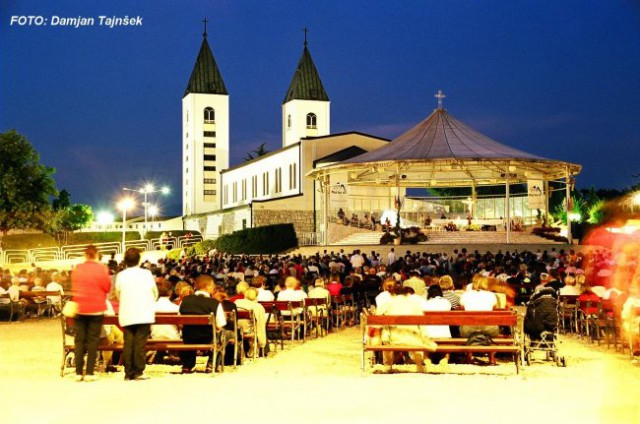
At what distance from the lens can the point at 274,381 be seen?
1034 centimetres

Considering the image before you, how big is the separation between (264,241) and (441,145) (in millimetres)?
10323

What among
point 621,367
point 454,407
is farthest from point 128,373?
point 621,367

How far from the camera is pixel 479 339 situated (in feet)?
37.4

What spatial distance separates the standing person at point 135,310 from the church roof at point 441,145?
27.2 meters

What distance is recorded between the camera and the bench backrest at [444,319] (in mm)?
10609

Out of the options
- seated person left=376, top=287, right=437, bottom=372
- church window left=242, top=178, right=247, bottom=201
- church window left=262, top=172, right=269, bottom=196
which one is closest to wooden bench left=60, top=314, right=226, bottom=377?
seated person left=376, top=287, right=437, bottom=372

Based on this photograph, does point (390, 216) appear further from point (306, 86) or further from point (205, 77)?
point (205, 77)

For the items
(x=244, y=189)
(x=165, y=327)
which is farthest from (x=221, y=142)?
(x=165, y=327)

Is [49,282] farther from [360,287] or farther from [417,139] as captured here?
[417,139]

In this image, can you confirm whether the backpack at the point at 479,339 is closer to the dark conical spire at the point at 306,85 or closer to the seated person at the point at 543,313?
the seated person at the point at 543,313

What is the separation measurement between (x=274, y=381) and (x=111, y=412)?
249 cm

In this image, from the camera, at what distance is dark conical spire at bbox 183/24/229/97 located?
80.0 meters

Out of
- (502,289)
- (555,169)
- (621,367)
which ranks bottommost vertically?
(621,367)

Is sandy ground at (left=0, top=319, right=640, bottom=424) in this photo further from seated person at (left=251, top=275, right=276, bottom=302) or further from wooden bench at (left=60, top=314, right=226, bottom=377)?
seated person at (left=251, top=275, right=276, bottom=302)
